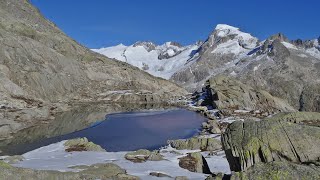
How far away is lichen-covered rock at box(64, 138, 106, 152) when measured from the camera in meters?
52.3

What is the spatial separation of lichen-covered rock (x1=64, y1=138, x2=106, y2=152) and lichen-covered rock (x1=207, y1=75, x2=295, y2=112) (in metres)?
70.2

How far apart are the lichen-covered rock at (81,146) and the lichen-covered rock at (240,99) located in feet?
230

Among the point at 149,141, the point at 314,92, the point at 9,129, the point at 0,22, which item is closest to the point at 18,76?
the point at 0,22

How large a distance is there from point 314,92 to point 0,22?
15285cm

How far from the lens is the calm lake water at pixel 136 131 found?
70.3 meters

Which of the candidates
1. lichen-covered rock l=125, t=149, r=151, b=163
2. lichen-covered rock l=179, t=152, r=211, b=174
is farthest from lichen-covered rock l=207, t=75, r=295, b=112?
lichen-covered rock l=179, t=152, r=211, b=174

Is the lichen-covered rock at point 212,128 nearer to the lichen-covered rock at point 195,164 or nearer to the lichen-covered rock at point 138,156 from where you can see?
the lichen-covered rock at point 138,156

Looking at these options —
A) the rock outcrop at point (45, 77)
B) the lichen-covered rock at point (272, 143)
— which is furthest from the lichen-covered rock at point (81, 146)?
the lichen-covered rock at point (272, 143)

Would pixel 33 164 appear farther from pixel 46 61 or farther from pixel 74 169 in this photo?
pixel 46 61

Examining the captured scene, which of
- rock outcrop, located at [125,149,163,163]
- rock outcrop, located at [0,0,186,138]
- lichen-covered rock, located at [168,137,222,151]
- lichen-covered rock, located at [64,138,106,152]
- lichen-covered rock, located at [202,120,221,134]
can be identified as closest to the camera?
rock outcrop, located at [125,149,163,163]

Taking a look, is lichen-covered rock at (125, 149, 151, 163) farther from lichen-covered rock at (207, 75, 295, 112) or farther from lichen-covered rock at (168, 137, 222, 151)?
lichen-covered rock at (207, 75, 295, 112)

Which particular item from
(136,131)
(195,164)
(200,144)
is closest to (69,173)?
(195,164)

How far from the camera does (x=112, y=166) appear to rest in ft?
121

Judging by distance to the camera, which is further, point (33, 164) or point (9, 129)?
point (9, 129)
